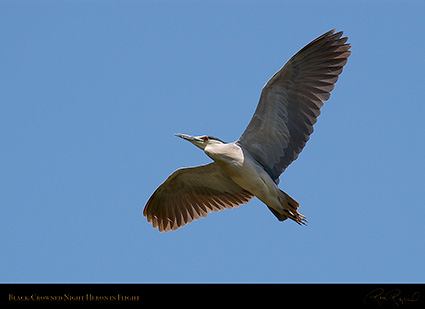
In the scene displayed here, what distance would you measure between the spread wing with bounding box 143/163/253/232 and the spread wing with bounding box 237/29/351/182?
4.27ft

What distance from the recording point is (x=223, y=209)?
465 inches

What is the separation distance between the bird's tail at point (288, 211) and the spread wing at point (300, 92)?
83cm

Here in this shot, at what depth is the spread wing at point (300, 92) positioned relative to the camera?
10328mm

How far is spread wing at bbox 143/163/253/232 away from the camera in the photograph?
11.4 meters

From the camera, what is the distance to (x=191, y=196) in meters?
11.9
